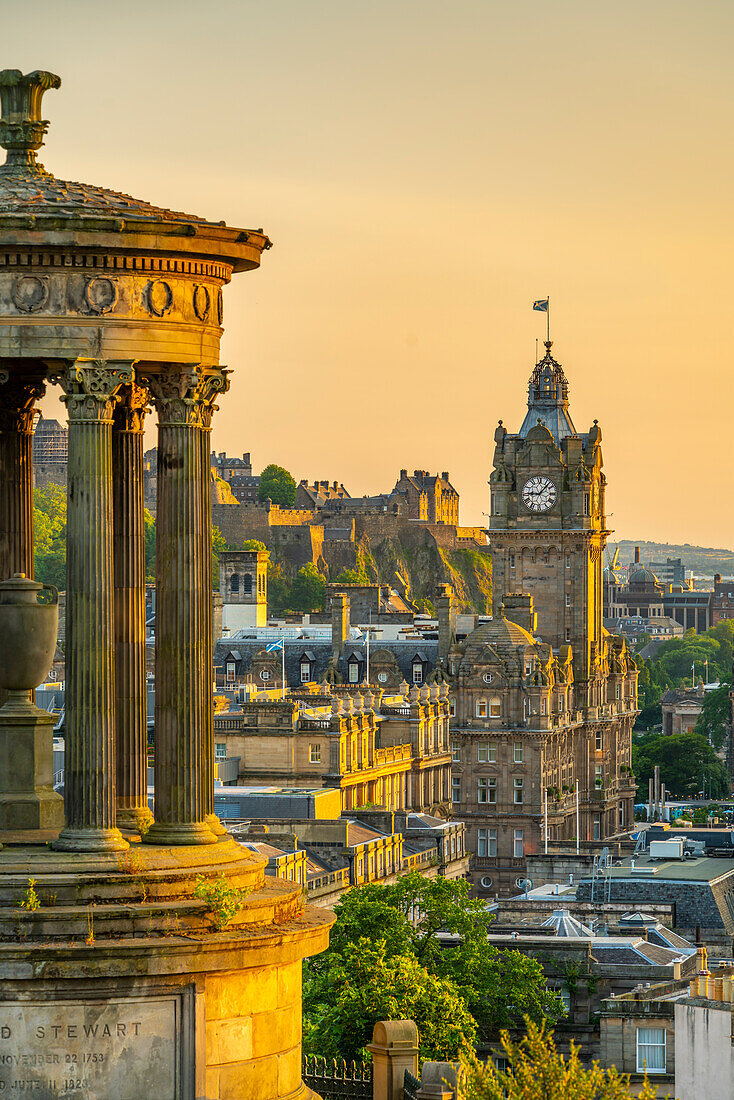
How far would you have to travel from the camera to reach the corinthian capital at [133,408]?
32.5 m

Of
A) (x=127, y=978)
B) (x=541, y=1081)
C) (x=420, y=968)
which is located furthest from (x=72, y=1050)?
(x=420, y=968)

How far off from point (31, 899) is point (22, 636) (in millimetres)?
3519

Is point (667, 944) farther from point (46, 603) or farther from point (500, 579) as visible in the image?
point (500, 579)

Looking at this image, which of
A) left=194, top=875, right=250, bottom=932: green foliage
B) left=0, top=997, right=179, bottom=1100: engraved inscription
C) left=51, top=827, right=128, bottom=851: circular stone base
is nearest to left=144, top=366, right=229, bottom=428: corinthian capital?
left=51, top=827, right=128, bottom=851: circular stone base

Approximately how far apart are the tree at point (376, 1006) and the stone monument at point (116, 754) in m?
29.8

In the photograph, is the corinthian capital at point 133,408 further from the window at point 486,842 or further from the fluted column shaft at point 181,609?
the window at point 486,842

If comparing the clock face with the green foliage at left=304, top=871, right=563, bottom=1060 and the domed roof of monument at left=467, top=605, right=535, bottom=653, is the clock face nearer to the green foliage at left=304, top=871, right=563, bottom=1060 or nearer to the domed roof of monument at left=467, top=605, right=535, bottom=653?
the domed roof of monument at left=467, top=605, right=535, bottom=653

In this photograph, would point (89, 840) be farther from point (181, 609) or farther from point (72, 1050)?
point (181, 609)

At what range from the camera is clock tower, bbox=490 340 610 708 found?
193m

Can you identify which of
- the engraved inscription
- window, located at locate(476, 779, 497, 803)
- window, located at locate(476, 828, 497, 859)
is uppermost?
the engraved inscription

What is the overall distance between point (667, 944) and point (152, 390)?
62.2m

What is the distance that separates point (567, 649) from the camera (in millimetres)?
192375

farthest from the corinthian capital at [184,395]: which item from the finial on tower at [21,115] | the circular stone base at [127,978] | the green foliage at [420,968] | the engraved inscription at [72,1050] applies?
the green foliage at [420,968]

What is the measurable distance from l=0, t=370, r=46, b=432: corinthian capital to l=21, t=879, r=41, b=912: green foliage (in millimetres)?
6542
